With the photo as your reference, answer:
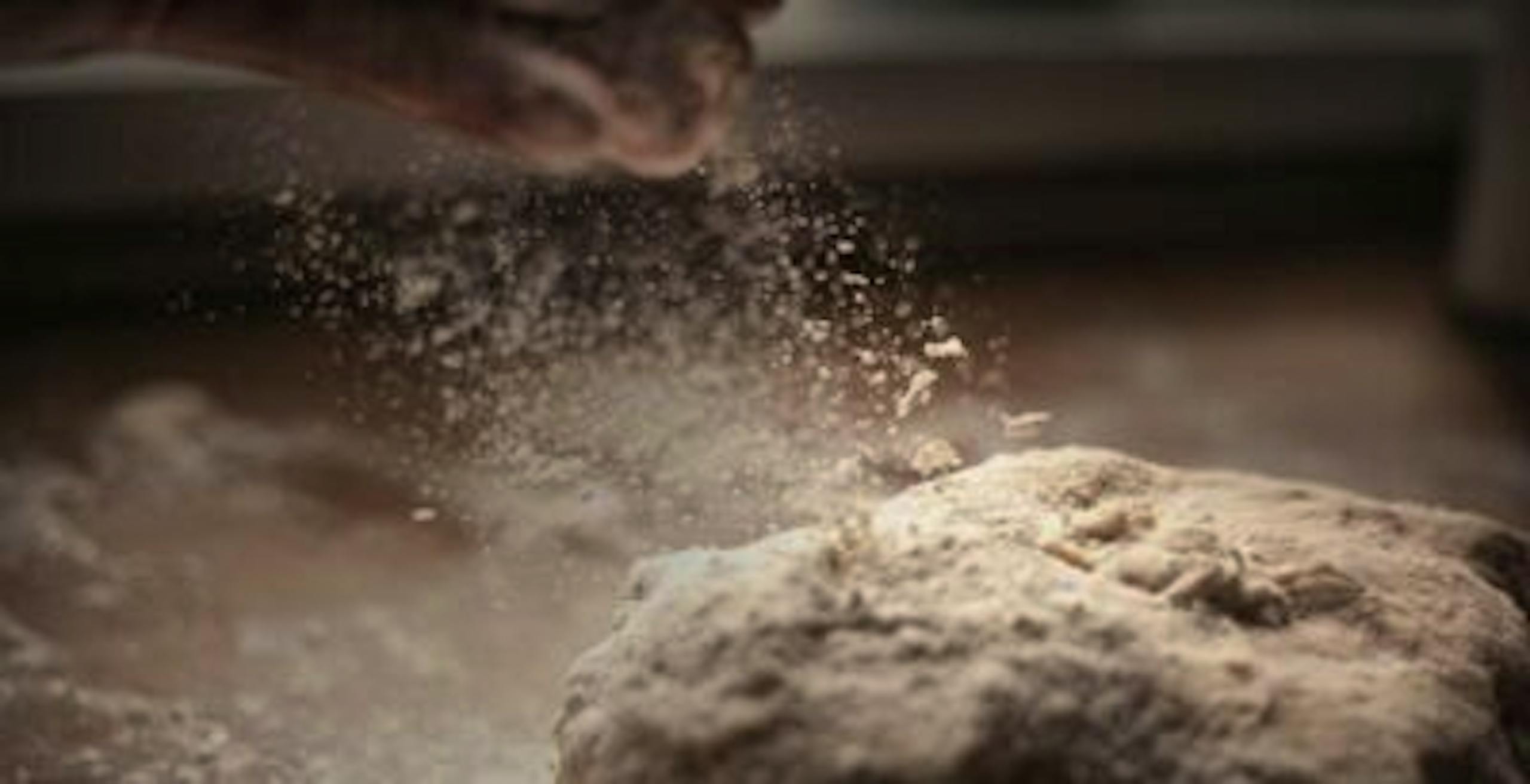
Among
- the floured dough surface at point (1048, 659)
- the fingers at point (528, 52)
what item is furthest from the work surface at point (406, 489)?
the fingers at point (528, 52)

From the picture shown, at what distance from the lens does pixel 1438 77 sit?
5730 millimetres

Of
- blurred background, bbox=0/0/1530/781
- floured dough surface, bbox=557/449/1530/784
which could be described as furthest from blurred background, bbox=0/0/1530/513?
floured dough surface, bbox=557/449/1530/784

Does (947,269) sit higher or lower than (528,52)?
higher

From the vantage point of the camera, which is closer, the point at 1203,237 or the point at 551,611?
the point at 551,611

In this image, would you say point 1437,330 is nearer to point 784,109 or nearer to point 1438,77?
point 1438,77

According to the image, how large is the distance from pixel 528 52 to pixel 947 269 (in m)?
1.18

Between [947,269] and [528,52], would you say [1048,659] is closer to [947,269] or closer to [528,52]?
[528,52]

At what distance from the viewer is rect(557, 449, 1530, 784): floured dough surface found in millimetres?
1839

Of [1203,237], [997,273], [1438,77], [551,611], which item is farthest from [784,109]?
[1438,77]

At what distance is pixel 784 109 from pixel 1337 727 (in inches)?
38.3

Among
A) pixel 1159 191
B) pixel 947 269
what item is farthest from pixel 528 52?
pixel 1159 191

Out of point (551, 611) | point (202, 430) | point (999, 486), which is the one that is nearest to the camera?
point (999, 486)

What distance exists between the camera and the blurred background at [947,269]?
9.04ft

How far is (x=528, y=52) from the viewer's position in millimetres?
1958
